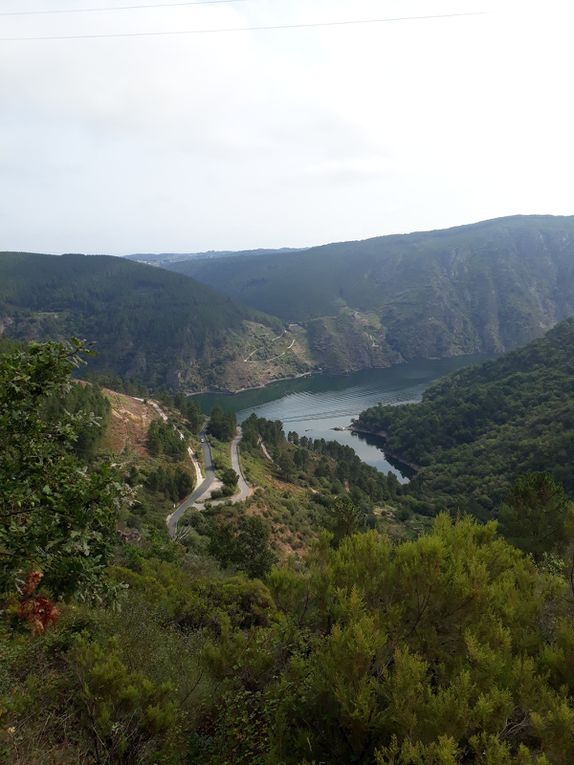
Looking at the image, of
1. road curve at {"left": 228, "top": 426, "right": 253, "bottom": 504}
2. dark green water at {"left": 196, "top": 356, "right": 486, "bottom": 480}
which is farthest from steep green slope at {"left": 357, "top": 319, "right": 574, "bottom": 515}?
road curve at {"left": 228, "top": 426, "right": 253, "bottom": 504}

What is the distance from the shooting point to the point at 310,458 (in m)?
75.2

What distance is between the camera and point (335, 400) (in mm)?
141500

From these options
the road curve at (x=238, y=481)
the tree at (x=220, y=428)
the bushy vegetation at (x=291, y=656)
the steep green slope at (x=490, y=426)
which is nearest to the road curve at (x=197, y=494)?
Result: the road curve at (x=238, y=481)

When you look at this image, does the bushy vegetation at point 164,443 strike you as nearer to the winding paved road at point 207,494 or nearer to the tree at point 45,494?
the winding paved road at point 207,494

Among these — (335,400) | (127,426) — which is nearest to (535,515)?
(127,426)

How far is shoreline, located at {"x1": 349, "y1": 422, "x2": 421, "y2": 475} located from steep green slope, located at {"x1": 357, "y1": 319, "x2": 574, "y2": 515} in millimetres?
809

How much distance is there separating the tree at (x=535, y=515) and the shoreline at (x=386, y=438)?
2440 inches

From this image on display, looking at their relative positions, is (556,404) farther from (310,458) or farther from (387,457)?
(310,458)

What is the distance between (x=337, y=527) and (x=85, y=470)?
68.2 ft

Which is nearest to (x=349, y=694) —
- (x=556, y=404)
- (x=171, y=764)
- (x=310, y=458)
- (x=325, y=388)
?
(x=171, y=764)

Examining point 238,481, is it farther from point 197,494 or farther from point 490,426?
point 490,426

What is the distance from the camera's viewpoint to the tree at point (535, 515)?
24.9 metres

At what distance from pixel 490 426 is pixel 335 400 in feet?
189

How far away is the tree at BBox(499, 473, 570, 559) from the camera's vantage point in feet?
81.8
